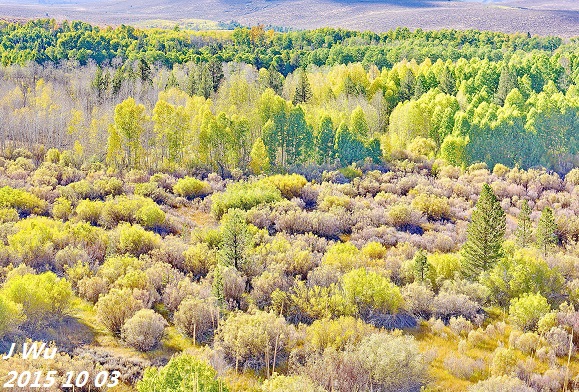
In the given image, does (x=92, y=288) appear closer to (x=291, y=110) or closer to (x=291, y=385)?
(x=291, y=385)

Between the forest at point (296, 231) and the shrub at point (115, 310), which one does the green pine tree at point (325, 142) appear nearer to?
the forest at point (296, 231)

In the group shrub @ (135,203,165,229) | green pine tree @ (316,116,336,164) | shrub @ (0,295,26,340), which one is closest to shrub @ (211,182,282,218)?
shrub @ (135,203,165,229)

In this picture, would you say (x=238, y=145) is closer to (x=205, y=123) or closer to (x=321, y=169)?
(x=205, y=123)

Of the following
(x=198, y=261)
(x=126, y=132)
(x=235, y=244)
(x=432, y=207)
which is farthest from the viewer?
(x=126, y=132)

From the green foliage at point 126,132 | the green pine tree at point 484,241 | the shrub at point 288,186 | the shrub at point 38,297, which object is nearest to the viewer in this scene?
the shrub at point 38,297

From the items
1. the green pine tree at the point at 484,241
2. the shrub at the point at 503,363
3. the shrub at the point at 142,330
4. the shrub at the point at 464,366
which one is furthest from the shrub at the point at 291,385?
the green pine tree at the point at 484,241

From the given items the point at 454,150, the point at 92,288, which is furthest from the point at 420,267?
the point at 454,150
